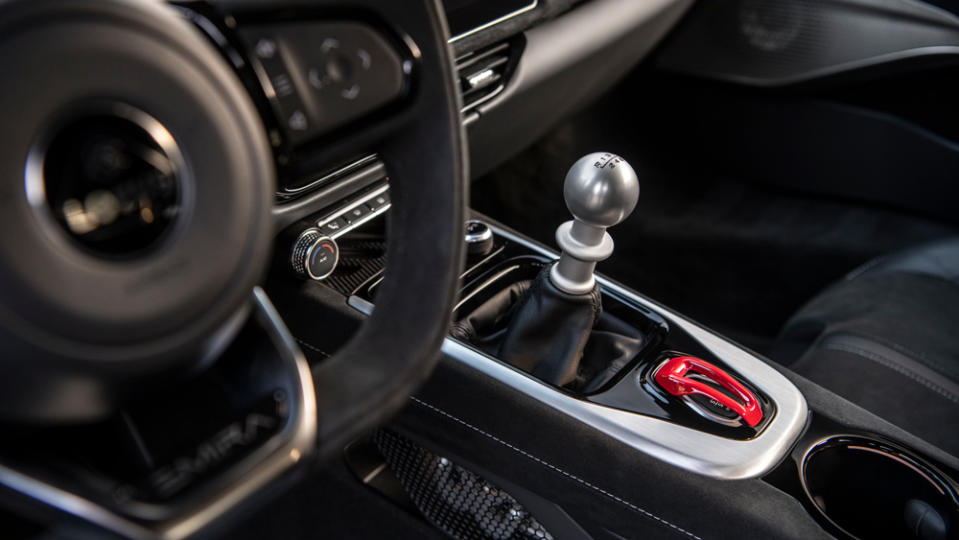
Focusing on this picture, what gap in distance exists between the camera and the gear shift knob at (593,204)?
30.9 inches

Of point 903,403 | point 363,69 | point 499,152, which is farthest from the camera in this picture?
point 499,152

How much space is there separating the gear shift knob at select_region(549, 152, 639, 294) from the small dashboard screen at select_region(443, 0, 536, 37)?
271mm

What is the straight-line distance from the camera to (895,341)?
1141mm

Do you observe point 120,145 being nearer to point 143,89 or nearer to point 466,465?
point 143,89

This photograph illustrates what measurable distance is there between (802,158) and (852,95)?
0.16 metres

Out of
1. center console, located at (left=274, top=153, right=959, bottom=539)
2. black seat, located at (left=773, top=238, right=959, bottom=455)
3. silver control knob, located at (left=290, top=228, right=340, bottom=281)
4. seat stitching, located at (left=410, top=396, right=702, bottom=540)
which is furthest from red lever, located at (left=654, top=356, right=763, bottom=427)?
silver control knob, located at (left=290, top=228, right=340, bottom=281)

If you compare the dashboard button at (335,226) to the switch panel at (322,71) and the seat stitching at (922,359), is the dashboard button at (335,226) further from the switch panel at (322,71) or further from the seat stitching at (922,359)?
the seat stitching at (922,359)

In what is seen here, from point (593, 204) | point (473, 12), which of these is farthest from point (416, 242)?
point (473, 12)

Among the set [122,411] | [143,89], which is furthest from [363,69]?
[122,411]

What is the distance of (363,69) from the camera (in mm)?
528

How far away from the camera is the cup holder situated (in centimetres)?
86

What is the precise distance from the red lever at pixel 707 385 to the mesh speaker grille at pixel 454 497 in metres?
0.21

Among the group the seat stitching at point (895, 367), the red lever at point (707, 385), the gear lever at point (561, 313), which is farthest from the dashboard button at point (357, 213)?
the seat stitching at point (895, 367)

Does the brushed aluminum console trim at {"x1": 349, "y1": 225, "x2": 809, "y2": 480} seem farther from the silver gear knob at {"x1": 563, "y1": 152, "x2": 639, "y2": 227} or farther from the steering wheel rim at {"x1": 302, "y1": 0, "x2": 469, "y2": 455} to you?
the steering wheel rim at {"x1": 302, "y1": 0, "x2": 469, "y2": 455}
